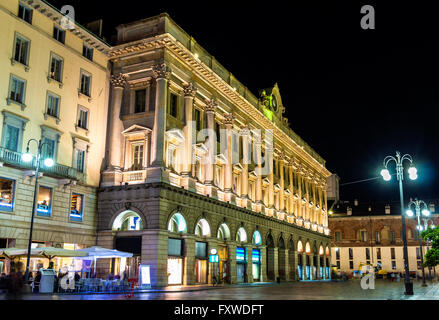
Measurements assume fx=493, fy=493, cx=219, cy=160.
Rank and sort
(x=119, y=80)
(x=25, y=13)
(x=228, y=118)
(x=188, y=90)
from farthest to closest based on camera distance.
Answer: (x=228, y=118) < (x=188, y=90) < (x=119, y=80) < (x=25, y=13)

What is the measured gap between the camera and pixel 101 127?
3912 cm

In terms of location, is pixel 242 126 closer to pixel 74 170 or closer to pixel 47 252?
pixel 74 170

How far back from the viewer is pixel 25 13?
33.0 meters

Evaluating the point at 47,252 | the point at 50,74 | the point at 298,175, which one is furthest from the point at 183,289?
the point at 298,175

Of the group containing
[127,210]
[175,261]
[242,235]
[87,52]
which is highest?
[87,52]

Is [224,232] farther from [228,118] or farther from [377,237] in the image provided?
[377,237]

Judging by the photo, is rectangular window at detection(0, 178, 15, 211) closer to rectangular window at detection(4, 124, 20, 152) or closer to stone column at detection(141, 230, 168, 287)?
rectangular window at detection(4, 124, 20, 152)

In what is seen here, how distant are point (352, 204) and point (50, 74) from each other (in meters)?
94.3

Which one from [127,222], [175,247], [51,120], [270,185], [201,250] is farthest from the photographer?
[270,185]

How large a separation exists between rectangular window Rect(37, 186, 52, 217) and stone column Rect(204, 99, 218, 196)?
46.0 ft

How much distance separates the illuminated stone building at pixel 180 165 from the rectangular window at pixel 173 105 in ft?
0.56

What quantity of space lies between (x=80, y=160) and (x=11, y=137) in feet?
21.3

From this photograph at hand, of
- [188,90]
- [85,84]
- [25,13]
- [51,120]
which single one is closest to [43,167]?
[51,120]

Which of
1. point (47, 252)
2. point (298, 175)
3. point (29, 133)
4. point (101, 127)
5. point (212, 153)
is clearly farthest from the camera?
point (298, 175)
